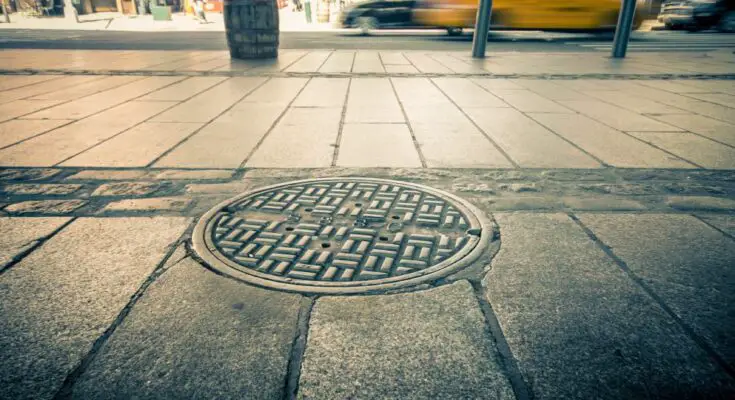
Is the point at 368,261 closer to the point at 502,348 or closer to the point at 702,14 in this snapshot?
the point at 502,348

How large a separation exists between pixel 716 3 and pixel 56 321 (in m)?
20.6

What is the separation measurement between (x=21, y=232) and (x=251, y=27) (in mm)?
6841

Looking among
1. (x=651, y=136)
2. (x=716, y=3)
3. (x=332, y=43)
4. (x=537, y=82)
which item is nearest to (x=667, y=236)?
(x=651, y=136)

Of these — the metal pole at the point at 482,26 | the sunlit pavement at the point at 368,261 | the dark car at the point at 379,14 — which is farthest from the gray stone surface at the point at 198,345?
the dark car at the point at 379,14

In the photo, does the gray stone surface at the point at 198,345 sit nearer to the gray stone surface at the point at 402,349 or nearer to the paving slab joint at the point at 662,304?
the gray stone surface at the point at 402,349

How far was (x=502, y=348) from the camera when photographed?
1.44m

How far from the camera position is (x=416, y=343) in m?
1.46

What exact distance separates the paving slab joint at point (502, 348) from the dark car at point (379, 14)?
483 inches

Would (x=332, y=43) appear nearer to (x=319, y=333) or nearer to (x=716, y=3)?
(x=319, y=333)

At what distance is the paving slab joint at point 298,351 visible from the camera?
1277 mm

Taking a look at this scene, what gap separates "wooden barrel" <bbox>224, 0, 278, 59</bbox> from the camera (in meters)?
7.96

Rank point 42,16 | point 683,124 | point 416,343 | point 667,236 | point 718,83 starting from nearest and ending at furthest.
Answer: point 416,343 → point 667,236 → point 683,124 → point 718,83 → point 42,16

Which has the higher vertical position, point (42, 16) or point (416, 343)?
point (42, 16)

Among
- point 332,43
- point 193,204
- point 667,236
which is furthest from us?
point 332,43
